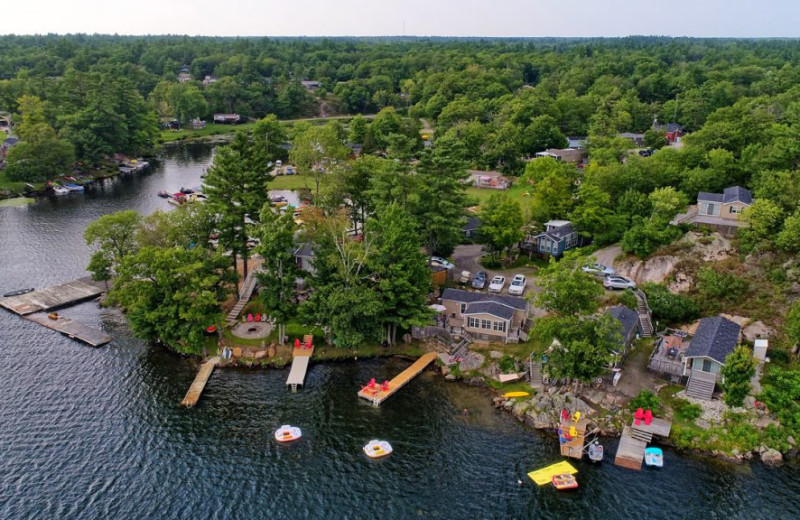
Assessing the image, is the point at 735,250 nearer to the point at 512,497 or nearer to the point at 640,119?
the point at 512,497

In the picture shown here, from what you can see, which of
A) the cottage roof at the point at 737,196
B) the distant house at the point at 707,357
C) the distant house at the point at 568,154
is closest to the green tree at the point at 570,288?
the distant house at the point at 707,357

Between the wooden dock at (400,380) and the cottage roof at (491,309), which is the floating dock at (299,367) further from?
the cottage roof at (491,309)

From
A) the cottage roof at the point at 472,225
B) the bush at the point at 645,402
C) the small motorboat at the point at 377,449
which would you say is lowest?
the small motorboat at the point at 377,449

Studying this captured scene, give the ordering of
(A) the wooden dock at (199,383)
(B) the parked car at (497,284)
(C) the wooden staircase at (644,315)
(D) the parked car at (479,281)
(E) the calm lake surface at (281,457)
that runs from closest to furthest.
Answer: (E) the calm lake surface at (281,457) → (A) the wooden dock at (199,383) → (C) the wooden staircase at (644,315) → (B) the parked car at (497,284) → (D) the parked car at (479,281)

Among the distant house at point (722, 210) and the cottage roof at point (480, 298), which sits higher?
the distant house at point (722, 210)

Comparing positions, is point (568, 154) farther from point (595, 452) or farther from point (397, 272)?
point (595, 452)

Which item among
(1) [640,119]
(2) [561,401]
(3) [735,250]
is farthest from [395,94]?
(2) [561,401]

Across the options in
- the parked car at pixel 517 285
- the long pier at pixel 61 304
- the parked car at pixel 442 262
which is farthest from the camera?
the parked car at pixel 442 262
